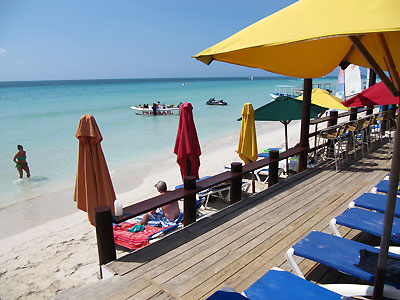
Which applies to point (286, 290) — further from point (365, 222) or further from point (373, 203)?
point (373, 203)

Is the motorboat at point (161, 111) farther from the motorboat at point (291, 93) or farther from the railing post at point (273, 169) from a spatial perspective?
the railing post at point (273, 169)

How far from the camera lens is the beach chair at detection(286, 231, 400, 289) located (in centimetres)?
227

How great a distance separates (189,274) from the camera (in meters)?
2.90

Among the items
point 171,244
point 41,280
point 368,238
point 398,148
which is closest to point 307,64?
point 398,148

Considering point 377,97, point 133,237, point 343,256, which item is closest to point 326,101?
point 377,97

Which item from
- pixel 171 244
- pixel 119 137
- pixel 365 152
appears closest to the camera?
pixel 171 244

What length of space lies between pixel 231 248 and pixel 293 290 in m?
1.25

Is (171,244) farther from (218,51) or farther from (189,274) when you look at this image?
(218,51)

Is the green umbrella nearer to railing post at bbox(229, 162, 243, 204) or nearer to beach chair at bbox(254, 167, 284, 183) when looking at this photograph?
beach chair at bbox(254, 167, 284, 183)

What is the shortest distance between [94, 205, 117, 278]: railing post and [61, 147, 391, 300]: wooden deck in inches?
5.8

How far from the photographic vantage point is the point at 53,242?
20.4 feet

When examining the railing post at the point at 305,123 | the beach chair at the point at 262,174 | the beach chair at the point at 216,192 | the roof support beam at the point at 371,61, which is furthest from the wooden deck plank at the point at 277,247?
the beach chair at the point at 262,174

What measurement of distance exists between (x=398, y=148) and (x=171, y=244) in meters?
2.55

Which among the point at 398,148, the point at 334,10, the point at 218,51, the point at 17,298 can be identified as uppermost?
the point at 334,10
